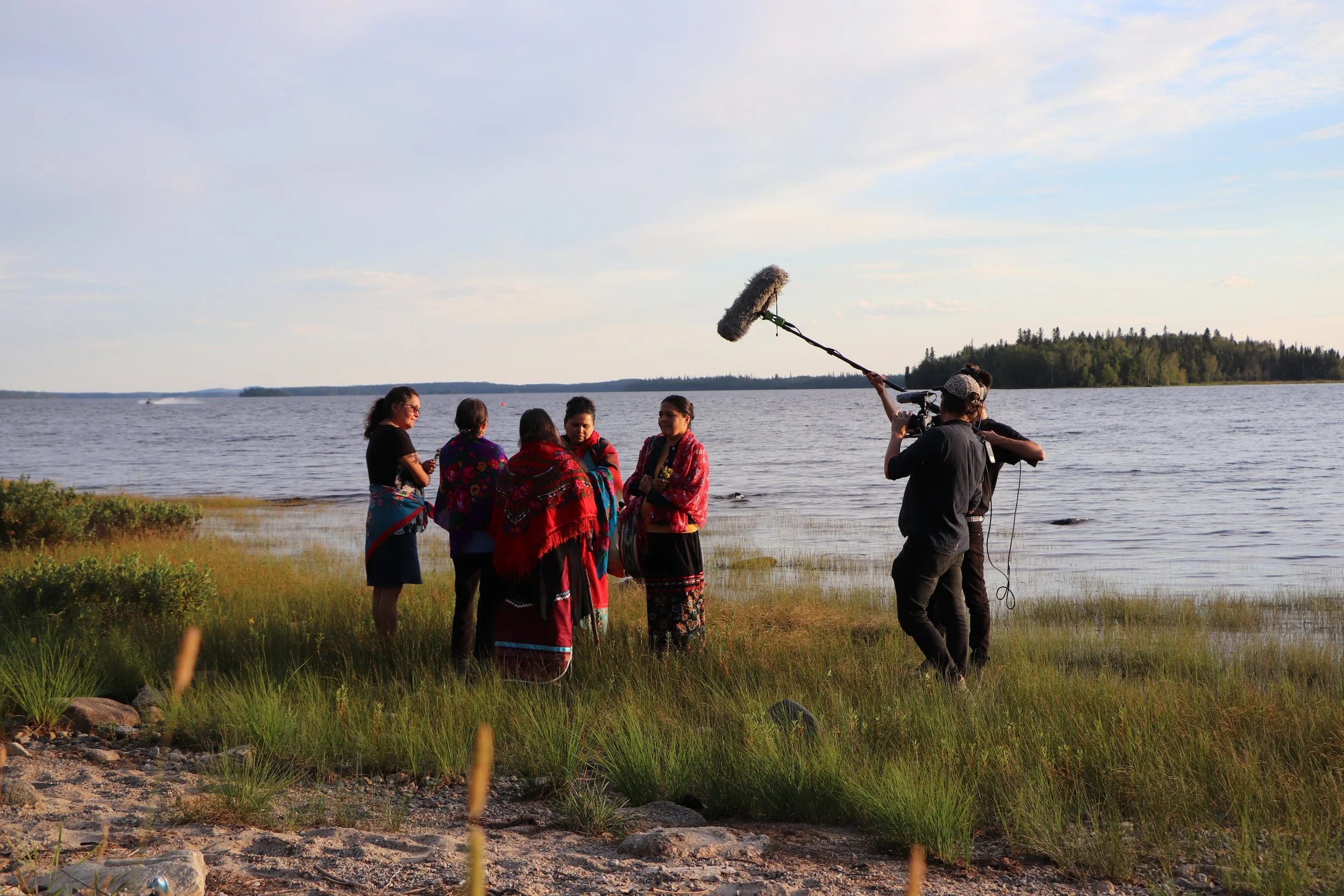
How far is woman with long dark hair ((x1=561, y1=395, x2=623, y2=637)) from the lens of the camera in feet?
23.2

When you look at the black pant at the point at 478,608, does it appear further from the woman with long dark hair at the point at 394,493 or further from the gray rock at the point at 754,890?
the gray rock at the point at 754,890

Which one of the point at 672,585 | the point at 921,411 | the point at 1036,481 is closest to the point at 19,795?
the point at 672,585

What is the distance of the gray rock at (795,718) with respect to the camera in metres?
5.14

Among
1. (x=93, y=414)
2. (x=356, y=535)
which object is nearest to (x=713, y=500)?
(x=356, y=535)

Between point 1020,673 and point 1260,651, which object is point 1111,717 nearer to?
point 1020,673

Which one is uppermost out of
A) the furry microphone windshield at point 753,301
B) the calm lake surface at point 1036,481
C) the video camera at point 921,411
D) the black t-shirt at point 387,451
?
the furry microphone windshield at point 753,301

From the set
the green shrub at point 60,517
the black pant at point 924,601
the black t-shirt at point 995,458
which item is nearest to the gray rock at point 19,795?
the black pant at point 924,601

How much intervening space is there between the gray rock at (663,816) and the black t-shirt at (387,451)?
11.3ft

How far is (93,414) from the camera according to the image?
441 feet

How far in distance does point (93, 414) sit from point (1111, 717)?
152 metres

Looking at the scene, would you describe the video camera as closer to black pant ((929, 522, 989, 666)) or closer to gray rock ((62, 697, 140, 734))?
A: black pant ((929, 522, 989, 666))

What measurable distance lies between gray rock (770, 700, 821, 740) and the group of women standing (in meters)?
1.72

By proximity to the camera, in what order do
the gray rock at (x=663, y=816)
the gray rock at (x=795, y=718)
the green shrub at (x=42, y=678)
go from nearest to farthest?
the gray rock at (x=663, y=816), the gray rock at (x=795, y=718), the green shrub at (x=42, y=678)

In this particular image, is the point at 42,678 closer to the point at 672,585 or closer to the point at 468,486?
the point at 468,486
